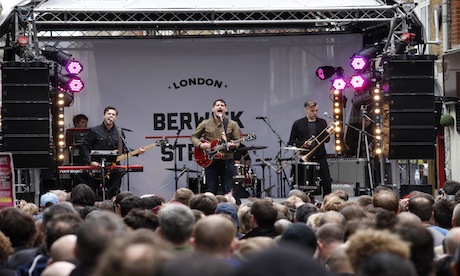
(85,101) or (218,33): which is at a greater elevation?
(218,33)

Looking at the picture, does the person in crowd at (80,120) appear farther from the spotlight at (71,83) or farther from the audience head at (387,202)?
the audience head at (387,202)

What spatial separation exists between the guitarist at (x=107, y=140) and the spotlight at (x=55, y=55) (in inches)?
100

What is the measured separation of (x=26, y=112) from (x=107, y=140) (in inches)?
58.3

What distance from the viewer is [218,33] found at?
23.1m

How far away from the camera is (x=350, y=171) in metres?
21.0

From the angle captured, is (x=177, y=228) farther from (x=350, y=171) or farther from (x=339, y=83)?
(x=339, y=83)

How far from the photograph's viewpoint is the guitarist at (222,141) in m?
17.2

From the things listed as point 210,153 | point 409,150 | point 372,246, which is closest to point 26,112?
point 210,153

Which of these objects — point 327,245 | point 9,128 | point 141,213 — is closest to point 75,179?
point 9,128

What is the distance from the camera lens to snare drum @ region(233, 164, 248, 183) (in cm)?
2012

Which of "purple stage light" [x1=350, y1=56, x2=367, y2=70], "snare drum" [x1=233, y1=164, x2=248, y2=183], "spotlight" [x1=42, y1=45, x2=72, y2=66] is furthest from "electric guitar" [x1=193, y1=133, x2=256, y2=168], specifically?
"spotlight" [x1=42, y1=45, x2=72, y2=66]

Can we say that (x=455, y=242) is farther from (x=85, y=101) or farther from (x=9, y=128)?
(x=85, y=101)

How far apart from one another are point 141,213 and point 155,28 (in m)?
14.2

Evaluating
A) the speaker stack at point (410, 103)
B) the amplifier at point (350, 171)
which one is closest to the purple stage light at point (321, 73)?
the amplifier at point (350, 171)
